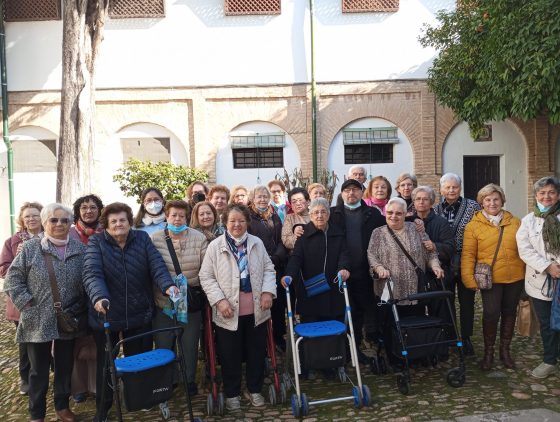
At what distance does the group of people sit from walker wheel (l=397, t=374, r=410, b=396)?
51 centimetres

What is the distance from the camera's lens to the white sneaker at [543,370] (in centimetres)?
448

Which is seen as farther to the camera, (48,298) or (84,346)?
(84,346)

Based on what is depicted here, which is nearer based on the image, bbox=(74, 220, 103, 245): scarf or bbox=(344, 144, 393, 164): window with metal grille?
bbox=(74, 220, 103, 245): scarf

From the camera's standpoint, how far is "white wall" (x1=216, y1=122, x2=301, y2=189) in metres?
13.4

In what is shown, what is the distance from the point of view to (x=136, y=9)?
512 inches

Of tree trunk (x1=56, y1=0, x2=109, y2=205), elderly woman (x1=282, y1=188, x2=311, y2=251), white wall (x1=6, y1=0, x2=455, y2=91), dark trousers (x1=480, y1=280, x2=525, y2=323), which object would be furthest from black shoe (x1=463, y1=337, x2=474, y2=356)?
white wall (x1=6, y1=0, x2=455, y2=91)

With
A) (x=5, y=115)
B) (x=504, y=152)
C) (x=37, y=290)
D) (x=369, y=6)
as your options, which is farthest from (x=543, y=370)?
(x=5, y=115)

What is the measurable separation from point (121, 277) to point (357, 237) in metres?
2.37

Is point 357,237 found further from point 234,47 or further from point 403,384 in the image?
point 234,47

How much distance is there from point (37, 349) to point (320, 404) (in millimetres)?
2330

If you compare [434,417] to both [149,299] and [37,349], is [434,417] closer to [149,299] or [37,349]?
[149,299]

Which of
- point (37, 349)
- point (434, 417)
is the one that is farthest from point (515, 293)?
point (37, 349)

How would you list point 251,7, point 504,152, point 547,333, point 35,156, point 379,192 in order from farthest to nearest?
point 504,152 → point 35,156 → point 251,7 → point 379,192 → point 547,333

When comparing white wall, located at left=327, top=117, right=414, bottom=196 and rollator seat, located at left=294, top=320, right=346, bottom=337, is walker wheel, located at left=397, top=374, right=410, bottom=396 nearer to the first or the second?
rollator seat, located at left=294, top=320, right=346, bottom=337
